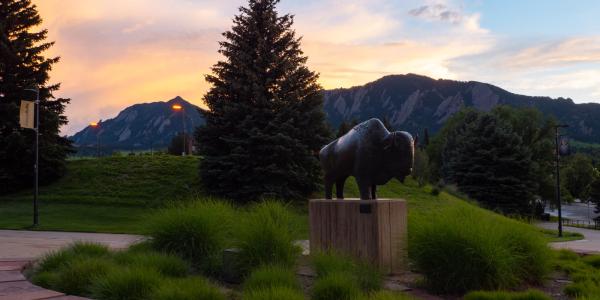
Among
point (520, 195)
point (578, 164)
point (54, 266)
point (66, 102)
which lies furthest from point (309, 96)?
point (578, 164)

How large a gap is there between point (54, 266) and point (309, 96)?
17835 mm

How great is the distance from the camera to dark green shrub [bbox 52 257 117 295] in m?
5.82

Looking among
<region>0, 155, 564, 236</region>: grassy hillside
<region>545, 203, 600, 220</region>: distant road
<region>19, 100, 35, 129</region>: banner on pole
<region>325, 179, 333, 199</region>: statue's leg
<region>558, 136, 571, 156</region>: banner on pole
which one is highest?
<region>19, 100, 35, 129</region>: banner on pole

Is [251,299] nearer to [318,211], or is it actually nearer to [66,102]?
[318,211]

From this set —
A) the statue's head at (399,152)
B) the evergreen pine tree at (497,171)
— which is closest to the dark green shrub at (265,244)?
the statue's head at (399,152)

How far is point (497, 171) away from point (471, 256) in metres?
36.9

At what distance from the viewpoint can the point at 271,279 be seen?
5.44 meters

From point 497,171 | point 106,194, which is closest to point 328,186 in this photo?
point 106,194

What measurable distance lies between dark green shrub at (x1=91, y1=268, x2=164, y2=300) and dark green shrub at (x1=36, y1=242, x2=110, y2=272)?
176 centimetres

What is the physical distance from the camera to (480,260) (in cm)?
579

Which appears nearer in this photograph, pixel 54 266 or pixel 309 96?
pixel 54 266

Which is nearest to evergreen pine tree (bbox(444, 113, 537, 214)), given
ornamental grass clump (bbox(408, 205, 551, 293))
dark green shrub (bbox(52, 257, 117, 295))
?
ornamental grass clump (bbox(408, 205, 551, 293))

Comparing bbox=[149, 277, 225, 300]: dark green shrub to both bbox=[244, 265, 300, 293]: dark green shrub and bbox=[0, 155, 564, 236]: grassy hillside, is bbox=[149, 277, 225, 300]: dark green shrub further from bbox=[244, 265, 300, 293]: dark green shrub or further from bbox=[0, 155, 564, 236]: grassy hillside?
bbox=[0, 155, 564, 236]: grassy hillside

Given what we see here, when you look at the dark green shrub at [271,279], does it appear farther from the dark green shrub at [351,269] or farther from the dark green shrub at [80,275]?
the dark green shrub at [80,275]
